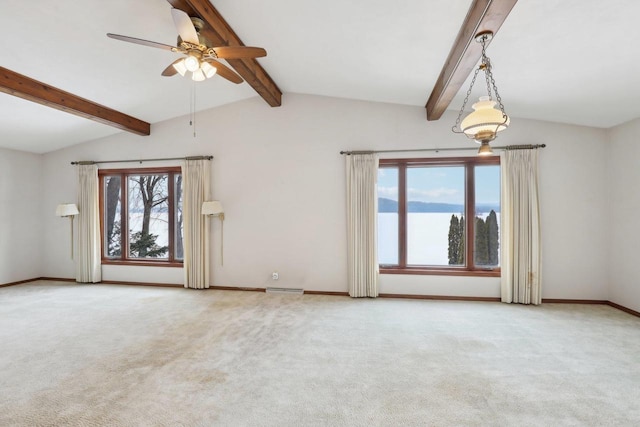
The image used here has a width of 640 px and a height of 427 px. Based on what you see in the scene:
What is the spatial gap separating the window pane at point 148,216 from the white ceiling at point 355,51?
1.56 meters

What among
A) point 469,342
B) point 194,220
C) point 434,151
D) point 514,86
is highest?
point 514,86

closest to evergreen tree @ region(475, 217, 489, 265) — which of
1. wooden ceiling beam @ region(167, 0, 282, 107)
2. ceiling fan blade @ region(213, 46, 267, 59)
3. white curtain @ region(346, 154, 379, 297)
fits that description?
white curtain @ region(346, 154, 379, 297)

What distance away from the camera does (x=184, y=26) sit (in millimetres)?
2256

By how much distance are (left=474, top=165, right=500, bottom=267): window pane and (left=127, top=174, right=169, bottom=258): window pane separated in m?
5.31

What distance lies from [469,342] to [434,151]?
108 inches

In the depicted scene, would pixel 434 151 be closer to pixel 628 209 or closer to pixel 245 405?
pixel 628 209

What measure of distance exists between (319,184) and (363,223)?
94 cm

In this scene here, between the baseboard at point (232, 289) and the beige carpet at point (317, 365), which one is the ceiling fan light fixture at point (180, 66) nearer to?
the beige carpet at point (317, 365)

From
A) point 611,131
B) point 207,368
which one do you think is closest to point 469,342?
point 207,368

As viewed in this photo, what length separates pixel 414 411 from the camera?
200 cm

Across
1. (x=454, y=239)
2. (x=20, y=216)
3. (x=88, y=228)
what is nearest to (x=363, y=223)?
(x=454, y=239)

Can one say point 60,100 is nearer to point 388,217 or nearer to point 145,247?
point 145,247

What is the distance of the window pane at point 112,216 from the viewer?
5818 mm

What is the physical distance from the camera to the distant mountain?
464 centimetres
